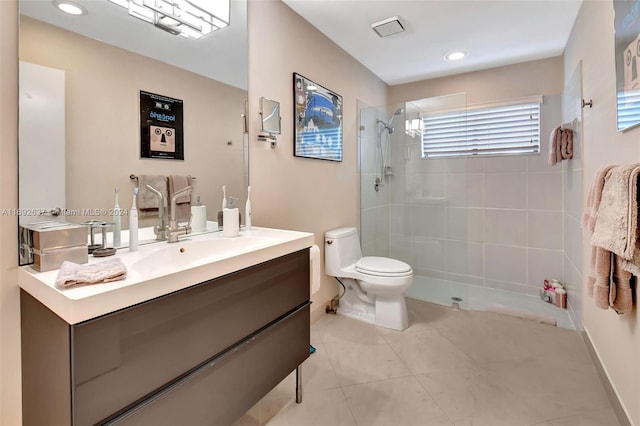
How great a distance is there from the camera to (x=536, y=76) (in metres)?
2.92

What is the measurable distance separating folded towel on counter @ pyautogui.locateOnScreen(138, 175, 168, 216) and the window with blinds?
95.3 inches

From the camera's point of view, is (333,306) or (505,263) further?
(505,263)

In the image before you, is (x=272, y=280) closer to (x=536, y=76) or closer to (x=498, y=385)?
(x=498, y=385)

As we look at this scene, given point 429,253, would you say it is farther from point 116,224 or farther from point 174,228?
point 116,224

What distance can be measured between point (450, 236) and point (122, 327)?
2773 millimetres

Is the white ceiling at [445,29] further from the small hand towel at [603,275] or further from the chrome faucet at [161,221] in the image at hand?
the small hand towel at [603,275]

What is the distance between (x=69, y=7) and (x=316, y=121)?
5.08 ft

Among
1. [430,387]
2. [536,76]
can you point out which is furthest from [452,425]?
[536,76]

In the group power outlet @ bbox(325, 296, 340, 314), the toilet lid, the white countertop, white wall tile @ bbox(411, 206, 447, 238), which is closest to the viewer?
the white countertop

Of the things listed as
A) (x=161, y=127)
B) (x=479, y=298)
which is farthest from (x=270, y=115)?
(x=479, y=298)

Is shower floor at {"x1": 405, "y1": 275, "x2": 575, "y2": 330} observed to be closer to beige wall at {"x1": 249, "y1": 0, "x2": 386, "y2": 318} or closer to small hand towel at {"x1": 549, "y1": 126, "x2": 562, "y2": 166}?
beige wall at {"x1": 249, "y1": 0, "x2": 386, "y2": 318}

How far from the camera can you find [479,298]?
2.97 m

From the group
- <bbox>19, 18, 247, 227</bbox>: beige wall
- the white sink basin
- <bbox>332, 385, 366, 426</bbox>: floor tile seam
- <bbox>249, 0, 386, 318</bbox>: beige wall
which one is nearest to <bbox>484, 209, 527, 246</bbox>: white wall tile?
<bbox>249, 0, 386, 318</bbox>: beige wall

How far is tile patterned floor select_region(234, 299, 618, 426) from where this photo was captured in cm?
147
